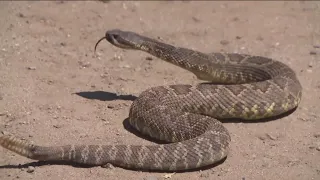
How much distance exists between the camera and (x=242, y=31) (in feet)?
44.7

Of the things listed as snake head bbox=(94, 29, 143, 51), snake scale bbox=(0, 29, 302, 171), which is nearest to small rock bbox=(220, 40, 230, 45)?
snake scale bbox=(0, 29, 302, 171)

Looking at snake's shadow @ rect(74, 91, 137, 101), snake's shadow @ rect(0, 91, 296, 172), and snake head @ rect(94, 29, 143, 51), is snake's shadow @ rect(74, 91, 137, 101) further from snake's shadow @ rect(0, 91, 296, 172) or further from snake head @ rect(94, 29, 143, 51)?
snake head @ rect(94, 29, 143, 51)

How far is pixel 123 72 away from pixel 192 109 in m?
2.13

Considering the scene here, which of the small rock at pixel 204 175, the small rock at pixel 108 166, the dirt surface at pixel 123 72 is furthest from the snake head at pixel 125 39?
the small rock at pixel 204 175

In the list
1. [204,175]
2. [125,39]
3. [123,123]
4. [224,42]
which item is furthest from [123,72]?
[204,175]

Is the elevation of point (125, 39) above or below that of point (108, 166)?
above

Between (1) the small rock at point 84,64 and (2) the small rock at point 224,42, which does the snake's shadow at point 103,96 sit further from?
(2) the small rock at point 224,42

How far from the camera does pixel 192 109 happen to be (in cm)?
1000

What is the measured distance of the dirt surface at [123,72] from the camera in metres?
8.60

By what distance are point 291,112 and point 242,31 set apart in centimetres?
368

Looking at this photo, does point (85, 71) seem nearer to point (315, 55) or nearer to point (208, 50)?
point (208, 50)

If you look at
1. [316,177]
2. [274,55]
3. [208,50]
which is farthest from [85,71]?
[316,177]

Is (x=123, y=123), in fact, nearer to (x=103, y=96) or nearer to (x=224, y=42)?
(x=103, y=96)

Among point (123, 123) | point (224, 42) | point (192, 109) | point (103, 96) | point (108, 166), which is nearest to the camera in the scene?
point (108, 166)
